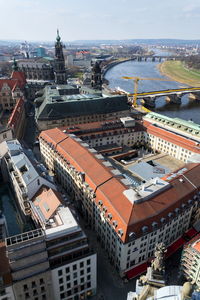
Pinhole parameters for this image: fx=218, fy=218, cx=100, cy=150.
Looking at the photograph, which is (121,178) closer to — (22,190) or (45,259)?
(22,190)

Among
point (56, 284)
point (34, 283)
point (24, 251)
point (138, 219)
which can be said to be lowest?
point (56, 284)

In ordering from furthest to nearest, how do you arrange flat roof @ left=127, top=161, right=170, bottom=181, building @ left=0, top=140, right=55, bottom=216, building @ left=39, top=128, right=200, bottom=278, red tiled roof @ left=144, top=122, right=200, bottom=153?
1. red tiled roof @ left=144, top=122, right=200, bottom=153
2. flat roof @ left=127, top=161, right=170, bottom=181
3. building @ left=0, top=140, right=55, bottom=216
4. building @ left=39, top=128, right=200, bottom=278

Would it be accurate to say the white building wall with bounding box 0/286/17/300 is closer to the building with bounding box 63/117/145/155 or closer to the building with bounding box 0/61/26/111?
the building with bounding box 63/117/145/155

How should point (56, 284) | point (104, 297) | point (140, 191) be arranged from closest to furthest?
1. point (56, 284)
2. point (104, 297)
3. point (140, 191)

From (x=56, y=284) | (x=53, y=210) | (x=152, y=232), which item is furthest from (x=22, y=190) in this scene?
(x=152, y=232)

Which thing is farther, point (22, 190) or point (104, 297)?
point (22, 190)

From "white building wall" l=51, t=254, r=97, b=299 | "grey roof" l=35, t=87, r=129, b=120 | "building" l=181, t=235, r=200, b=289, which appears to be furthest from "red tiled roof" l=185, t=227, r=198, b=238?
"grey roof" l=35, t=87, r=129, b=120

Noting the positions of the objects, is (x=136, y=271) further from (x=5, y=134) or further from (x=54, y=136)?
(x=5, y=134)
